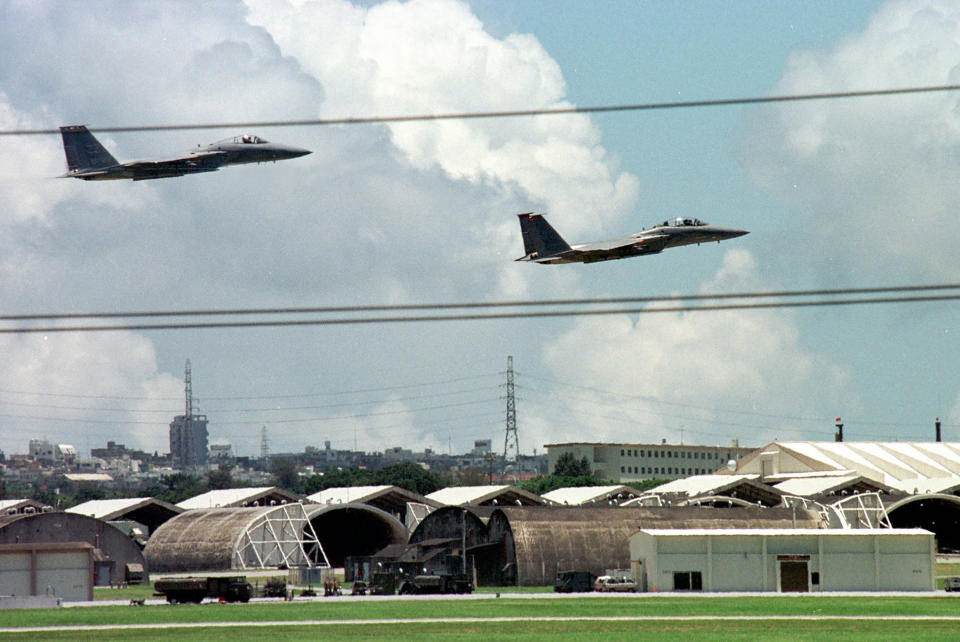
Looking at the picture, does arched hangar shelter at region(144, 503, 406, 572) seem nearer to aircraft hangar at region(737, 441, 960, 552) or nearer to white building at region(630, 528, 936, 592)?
white building at region(630, 528, 936, 592)

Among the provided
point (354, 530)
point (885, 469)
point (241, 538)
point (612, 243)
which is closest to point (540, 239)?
point (612, 243)

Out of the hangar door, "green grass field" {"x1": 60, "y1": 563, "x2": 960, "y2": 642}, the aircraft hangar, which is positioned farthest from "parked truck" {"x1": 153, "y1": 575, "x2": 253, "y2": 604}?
the aircraft hangar

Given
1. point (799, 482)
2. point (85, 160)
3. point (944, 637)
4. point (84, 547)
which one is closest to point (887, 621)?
point (944, 637)

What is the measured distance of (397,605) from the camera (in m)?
70.1

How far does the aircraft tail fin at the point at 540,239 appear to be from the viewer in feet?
251

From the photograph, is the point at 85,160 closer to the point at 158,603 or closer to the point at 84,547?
the point at 158,603

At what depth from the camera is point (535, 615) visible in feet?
202

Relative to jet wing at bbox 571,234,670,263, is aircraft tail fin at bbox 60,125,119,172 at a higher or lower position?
higher

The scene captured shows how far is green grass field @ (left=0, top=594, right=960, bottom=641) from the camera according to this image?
167 ft

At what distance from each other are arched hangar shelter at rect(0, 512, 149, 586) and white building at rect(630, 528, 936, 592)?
50335 mm

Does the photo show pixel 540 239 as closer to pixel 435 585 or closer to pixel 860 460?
pixel 435 585

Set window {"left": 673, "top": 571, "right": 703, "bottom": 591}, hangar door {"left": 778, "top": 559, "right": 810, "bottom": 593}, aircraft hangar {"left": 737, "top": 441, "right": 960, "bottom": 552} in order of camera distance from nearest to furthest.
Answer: window {"left": 673, "top": 571, "right": 703, "bottom": 591}
hangar door {"left": 778, "top": 559, "right": 810, "bottom": 593}
aircraft hangar {"left": 737, "top": 441, "right": 960, "bottom": 552}

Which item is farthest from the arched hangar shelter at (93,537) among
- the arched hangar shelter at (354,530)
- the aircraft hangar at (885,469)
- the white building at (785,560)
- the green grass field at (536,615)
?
the aircraft hangar at (885,469)

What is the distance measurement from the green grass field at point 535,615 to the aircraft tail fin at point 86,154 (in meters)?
22.5
